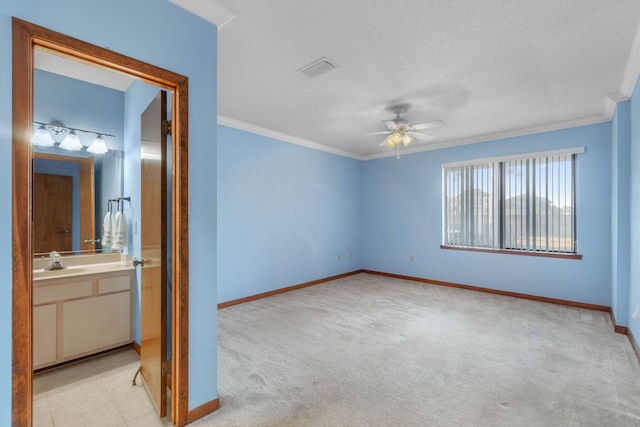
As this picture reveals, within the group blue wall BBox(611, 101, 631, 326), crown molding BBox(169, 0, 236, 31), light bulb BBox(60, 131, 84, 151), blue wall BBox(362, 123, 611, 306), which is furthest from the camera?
blue wall BBox(362, 123, 611, 306)

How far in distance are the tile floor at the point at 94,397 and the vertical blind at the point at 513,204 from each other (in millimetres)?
5178

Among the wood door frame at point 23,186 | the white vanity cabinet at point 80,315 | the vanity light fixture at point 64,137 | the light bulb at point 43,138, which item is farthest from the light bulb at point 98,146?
the wood door frame at point 23,186

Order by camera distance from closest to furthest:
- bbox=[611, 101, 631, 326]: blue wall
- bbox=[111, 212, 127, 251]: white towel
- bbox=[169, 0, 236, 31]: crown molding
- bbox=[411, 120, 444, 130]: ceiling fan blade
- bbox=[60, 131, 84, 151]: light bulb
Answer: bbox=[169, 0, 236, 31]: crown molding, bbox=[60, 131, 84, 151]: light bulb, bbox=[111, 212, 127, 251]: white towel, bbox=[611, 101, 631, 326]: blue wall, bbox=[411, 120, 444, 130]: ceiling fan blade

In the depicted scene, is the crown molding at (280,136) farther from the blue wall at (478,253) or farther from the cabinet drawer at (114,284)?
the cabinet drawer at (114,284)

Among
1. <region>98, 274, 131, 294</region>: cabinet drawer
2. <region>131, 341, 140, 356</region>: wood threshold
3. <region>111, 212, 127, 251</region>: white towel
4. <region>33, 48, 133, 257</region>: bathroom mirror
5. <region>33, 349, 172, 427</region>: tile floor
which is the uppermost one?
<region>33, 48, 133, 257</region>: bathroom mirror

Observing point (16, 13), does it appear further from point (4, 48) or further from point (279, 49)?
point (279, 49)

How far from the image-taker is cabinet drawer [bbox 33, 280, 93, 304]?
243 centimetres

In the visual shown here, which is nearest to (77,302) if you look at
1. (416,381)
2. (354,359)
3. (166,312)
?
(166,312)

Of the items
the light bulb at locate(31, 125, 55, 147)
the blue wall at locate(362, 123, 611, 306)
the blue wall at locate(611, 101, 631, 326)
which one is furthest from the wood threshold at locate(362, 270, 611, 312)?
the light bulb at locate(31, 125, 55, 147)

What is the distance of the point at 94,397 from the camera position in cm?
219

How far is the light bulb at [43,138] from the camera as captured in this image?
2.74 metres

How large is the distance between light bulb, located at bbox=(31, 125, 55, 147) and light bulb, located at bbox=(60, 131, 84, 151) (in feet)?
0.29

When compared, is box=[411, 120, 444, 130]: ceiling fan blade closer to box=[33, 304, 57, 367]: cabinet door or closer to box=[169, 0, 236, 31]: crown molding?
box=[169, 0, 236, 31]: crown molding

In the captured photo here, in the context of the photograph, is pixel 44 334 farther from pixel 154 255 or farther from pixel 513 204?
pixel 513 204
